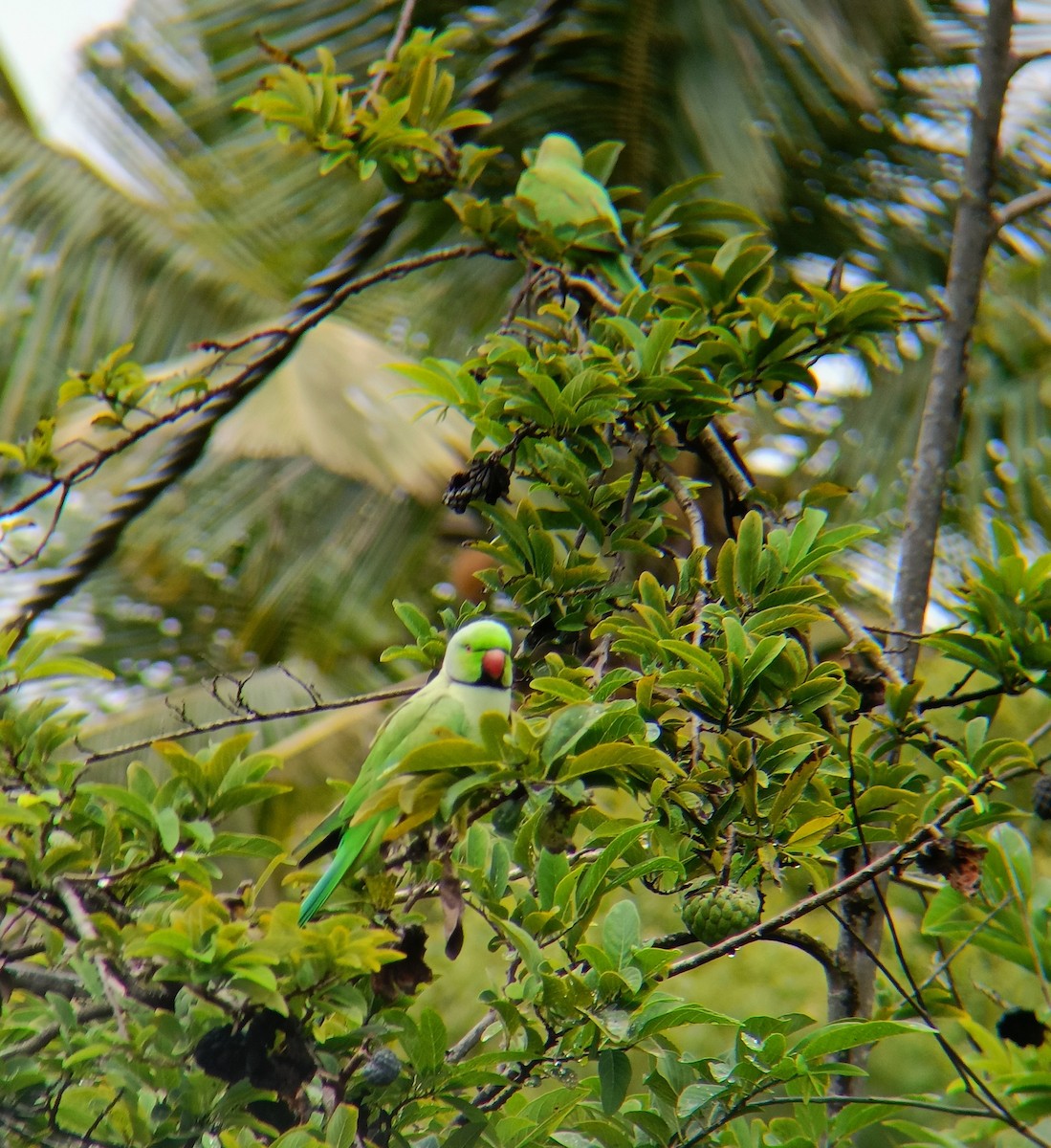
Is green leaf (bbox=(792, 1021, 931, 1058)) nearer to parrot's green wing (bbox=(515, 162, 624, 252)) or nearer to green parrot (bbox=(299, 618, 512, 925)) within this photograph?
green parrot (bbox=(299, 618, 512, 925))

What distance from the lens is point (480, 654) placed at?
187 cm

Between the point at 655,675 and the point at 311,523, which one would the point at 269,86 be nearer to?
the point at 655,675

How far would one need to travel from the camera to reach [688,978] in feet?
24.3

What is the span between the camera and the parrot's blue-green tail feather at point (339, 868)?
5.34 feet

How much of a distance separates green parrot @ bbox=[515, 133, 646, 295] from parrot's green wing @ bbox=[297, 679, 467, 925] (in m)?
0.92

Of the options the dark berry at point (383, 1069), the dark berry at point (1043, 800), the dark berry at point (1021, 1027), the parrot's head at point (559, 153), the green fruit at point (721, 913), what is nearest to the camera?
the green fruit at point (721, 913)

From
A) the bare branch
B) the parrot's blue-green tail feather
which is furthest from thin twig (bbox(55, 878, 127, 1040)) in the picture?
the bare branch

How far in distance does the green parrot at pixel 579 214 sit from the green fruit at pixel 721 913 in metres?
1.25

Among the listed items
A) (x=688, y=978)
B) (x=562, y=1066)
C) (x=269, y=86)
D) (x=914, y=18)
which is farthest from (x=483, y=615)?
(x=688, y=978)

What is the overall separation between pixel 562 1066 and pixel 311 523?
591 centimetres

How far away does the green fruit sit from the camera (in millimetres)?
1342

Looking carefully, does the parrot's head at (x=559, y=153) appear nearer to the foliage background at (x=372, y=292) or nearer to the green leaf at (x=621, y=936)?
the green leaf at (x=621, y=936)

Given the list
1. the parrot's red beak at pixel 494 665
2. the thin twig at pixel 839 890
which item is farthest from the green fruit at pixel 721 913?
the parrot's red beak at pixel 494 665

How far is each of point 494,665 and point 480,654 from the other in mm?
52
